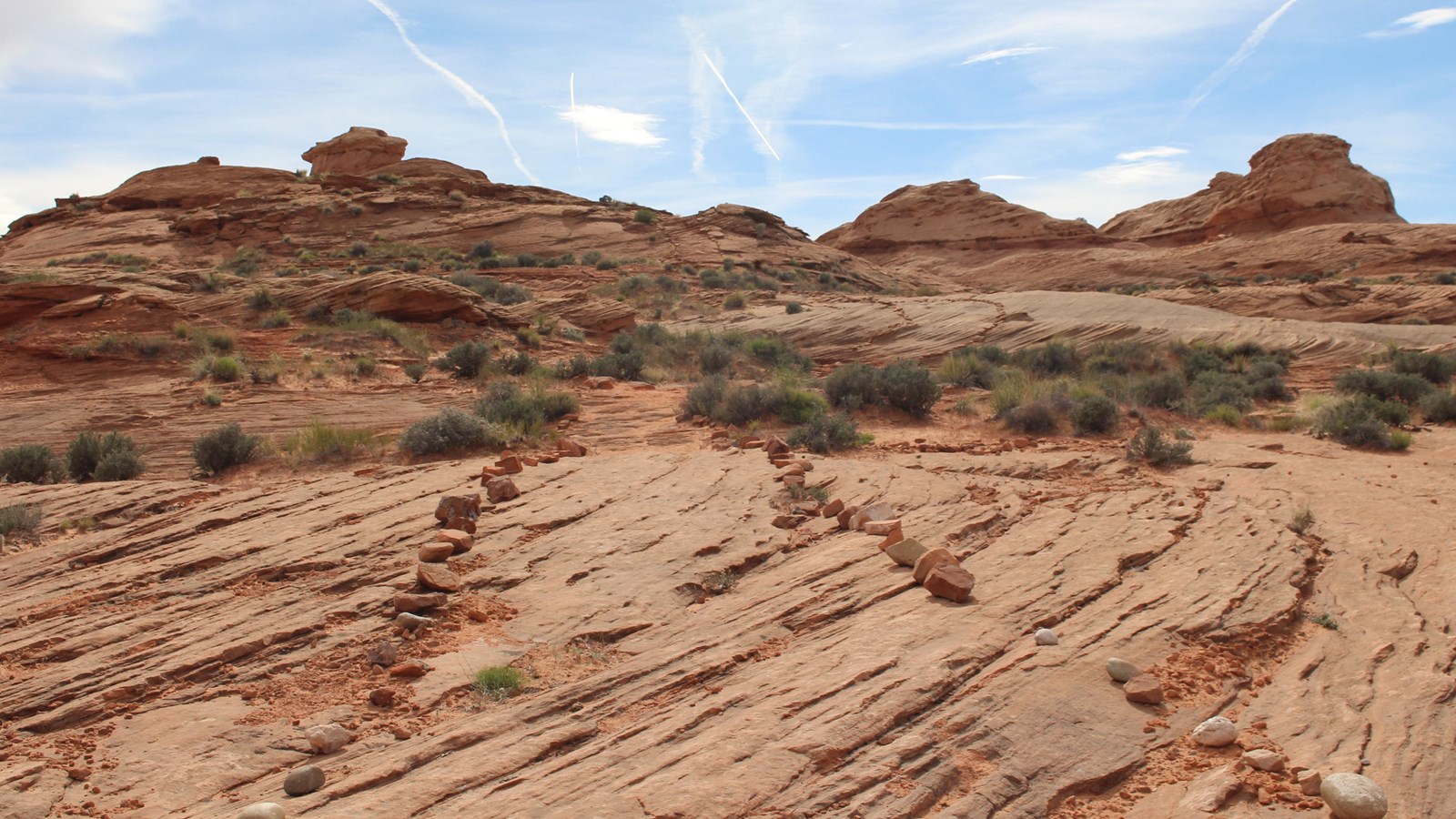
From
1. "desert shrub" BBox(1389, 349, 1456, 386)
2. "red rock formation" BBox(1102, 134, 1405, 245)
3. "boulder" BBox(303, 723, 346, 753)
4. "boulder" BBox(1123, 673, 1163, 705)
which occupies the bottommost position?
"boulder" BBox(303, 723, 346, 753)

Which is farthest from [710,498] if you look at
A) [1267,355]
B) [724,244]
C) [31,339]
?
[724,244]

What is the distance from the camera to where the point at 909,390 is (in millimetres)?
14008

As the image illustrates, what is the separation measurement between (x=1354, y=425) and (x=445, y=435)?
11603 millimetres

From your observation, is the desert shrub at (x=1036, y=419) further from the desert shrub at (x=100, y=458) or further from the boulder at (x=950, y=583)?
the desert shrub at (x=100, y=458)

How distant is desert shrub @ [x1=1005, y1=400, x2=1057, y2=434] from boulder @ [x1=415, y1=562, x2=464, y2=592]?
360 inches

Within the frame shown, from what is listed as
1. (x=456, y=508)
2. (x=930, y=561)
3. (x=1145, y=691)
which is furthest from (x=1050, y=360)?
(x=1145, y=691)

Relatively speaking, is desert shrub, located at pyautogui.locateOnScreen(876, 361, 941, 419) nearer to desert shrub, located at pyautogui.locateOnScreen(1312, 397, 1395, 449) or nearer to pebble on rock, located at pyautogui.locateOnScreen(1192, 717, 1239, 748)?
desert shrub, located at pyautogui.locateOnScreen(1312, 397, 1395, 449)

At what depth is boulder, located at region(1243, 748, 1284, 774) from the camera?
3.89 meters

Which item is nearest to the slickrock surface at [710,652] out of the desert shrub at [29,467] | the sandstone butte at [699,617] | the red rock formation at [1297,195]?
the sandstone butte at [699,617]

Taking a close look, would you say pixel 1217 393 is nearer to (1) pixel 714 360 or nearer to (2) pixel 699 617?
(1) pixel 714 360

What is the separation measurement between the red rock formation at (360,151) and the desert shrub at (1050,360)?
38.0 metres

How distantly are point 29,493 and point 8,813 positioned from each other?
6.01 meters

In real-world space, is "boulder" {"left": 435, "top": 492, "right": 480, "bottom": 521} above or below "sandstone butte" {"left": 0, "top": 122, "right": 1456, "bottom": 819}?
above

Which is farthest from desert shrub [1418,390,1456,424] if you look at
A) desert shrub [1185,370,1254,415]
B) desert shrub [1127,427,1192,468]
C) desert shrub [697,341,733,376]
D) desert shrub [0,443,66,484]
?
desert shrub [0,443,66,484]
